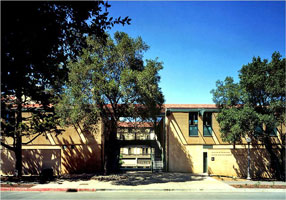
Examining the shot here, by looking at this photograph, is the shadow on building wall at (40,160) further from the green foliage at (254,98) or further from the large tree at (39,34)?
the large tree at (39,34)

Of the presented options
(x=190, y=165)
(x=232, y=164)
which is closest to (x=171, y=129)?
(x=190, y=165)

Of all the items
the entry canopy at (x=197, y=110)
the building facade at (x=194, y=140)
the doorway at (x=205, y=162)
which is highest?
the entry canopy at (x=197, y=110)

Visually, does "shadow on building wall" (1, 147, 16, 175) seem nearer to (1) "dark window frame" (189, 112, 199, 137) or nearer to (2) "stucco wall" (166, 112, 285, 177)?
(2) "stucco wall" (166, 112, 285, 177)

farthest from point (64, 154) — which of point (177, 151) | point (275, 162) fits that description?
point (275, 162)

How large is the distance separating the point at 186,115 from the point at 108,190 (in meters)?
11.7

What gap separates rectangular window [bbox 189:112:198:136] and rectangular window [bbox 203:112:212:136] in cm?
86

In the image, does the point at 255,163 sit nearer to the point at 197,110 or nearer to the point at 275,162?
the point at 275,162

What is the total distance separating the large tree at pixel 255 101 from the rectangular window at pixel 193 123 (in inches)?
113

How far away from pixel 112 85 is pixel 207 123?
38.0 feet

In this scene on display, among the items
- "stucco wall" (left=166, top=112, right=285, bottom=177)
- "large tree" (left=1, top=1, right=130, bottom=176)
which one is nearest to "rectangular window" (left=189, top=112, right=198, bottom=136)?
"stucco wall" (left=166, top=112, right=285, bottom=177)

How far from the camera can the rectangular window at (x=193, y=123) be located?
2292 cm

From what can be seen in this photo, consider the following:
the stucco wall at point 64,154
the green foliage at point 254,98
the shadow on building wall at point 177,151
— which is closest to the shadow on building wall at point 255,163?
the green foliage at point 254,98

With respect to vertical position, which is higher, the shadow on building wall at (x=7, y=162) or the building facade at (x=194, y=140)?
the building facade at (x=194, y=140)

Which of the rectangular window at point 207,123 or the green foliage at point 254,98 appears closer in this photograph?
the green foliage at point 254,98
